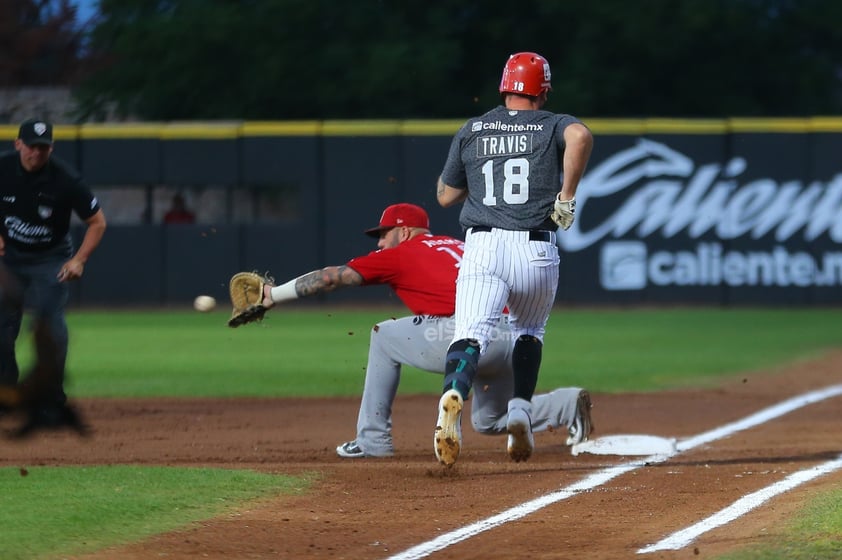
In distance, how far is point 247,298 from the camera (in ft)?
24.2

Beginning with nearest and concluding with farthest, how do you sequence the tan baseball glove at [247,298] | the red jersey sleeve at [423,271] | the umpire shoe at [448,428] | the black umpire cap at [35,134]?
the umpire shoe at [448,428] < the tan baseball glove at [247,298] < the red jersey sleeve at [423,271] < the black umpire cap at [35,134]

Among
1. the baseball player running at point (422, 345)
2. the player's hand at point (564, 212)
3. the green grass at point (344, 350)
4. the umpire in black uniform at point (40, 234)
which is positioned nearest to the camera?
the player's hand at point (564, 212)

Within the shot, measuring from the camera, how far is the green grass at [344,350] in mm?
12328

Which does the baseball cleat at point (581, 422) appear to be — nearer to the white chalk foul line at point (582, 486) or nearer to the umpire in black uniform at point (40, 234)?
the white chalk foul line at point (582, 486)

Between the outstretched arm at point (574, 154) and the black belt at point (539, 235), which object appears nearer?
the outstretched arm at point (574, 154)

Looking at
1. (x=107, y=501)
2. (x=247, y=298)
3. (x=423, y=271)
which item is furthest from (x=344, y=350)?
(x=107, y=501)

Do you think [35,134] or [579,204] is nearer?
[35,134]

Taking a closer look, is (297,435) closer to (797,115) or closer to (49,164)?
(49,164)

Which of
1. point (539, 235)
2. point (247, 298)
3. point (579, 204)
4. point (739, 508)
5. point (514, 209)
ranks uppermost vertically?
point (579, 204)

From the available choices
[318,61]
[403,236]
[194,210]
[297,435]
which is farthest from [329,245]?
[403,236]

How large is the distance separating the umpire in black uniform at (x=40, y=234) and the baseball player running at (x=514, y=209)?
2.69 metres

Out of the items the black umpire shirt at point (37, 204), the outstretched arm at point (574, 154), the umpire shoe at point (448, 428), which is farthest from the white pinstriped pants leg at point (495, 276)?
the black umpire shirt at point (37, 204)

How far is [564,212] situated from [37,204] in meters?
3.43

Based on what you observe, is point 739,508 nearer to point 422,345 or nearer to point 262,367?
point 422,345
